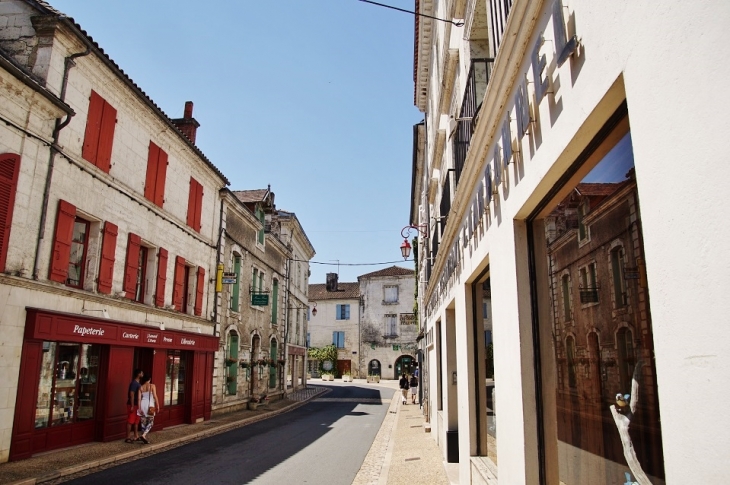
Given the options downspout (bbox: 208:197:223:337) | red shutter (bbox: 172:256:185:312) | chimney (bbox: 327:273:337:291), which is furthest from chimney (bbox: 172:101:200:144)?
chimney (bbox: 327:273:337:291)

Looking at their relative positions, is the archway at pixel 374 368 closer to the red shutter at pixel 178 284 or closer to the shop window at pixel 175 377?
the shop window at pixel 175 377

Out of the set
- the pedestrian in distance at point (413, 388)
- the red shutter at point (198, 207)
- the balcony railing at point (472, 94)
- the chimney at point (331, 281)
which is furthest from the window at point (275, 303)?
the balcony railing at point (472, 94)

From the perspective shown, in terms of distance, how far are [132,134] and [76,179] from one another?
9.52 ft

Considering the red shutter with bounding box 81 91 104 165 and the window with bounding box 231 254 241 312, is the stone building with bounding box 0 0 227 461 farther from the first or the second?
the window with bounding box 231 254 241 312

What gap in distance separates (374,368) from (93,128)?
150ft

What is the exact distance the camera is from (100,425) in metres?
12.6

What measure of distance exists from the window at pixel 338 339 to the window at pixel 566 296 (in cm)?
5383

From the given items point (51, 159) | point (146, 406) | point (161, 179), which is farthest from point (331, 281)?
point (51, 159)

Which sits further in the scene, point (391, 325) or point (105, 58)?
point (391, 325)

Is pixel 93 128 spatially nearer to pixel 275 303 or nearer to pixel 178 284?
pixel 178 284

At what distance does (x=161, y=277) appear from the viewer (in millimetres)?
15633

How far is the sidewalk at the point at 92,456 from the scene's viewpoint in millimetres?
8766

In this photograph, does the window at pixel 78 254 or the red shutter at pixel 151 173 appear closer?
the window at pixel 78 254

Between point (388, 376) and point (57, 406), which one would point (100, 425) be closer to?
point (57, 406)
